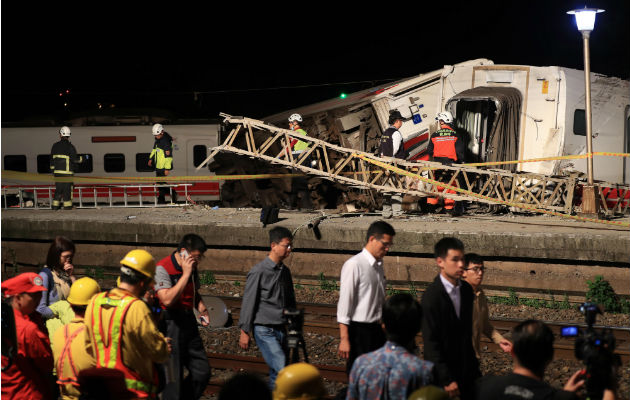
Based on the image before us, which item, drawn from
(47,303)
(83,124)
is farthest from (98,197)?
(47,303)

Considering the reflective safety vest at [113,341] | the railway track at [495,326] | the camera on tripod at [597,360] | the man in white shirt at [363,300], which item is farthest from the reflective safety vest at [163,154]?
the camera on tripod at [597,360]

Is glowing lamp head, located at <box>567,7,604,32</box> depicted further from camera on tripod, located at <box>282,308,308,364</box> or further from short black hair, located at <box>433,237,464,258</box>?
camera on tripod, located at <box>282,308,308,364</box>

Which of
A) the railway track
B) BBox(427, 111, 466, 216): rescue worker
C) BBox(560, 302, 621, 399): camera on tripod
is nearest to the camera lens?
BBox(560, 302, 621, 399): camera on tripod

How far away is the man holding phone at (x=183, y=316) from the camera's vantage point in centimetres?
749

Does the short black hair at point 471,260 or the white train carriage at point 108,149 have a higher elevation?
the white train carriage at point 108,149

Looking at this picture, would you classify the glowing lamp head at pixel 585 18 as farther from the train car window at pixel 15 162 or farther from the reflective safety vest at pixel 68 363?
the train car window at pixel 15 162

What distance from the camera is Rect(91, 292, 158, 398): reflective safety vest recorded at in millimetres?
5832

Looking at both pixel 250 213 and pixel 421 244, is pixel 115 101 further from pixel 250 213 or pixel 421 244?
pixel 421 244

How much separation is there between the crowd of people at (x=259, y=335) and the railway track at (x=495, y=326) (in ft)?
9.49

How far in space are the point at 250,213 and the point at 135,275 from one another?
1252 cm

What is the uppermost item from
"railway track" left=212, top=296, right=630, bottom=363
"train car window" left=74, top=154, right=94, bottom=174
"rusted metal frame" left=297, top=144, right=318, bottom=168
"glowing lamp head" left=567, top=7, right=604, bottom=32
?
"glowing lamp head" left=567, top=7, right=604, bottom=32

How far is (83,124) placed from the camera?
25.1 meters

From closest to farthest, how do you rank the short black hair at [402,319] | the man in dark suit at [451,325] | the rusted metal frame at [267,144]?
the short black hair at [402,319]
the man in dark suit at [451,325]
the rusted metal frame at [267,144]

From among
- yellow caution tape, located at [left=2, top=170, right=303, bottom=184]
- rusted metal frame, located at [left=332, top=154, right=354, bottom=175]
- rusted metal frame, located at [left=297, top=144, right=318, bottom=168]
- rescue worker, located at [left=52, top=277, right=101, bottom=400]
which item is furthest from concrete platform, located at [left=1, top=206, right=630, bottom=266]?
rescue worker, located at [left=52, top=277, right=101, bottom=400]
